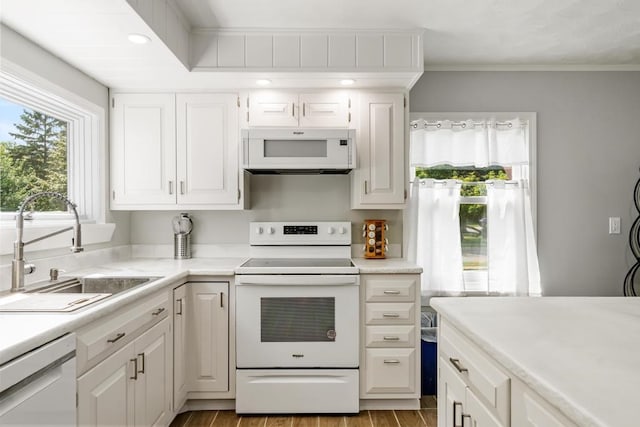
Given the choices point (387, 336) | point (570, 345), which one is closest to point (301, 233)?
point (387, 336)

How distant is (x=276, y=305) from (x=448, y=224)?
149 cm

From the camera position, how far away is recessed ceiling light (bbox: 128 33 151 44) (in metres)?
1.95

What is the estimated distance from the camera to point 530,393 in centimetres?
85

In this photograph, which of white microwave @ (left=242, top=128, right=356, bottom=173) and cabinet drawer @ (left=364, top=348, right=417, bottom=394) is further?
white microwave @ (left=242, top=128, right=356, bottom=173)

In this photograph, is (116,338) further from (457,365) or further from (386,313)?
(386,313)

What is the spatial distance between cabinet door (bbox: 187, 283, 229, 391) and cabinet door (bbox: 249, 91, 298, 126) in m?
1.11

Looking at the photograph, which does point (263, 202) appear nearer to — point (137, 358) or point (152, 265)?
point (152, 265)

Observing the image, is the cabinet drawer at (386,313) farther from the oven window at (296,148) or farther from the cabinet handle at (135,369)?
the cabinet handle at (135,369)

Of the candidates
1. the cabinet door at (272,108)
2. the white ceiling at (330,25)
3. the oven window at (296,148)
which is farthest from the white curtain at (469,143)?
the cabinet door at (272,108)

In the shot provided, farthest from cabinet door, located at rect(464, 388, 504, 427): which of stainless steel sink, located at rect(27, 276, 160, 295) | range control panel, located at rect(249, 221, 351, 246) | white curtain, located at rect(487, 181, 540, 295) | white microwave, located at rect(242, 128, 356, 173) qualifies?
white curtain, located at rect(487, 181, 540, 295)

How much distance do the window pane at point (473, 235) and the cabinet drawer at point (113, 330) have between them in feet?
7.38

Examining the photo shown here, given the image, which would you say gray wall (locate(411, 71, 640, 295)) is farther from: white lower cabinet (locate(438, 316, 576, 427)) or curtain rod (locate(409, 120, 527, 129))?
white lower cabinet (locate(438, 316, 576, 427))

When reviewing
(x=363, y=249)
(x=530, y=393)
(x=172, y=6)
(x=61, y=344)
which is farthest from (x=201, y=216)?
(x=530, y=393)

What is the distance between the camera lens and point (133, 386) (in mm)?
1752
